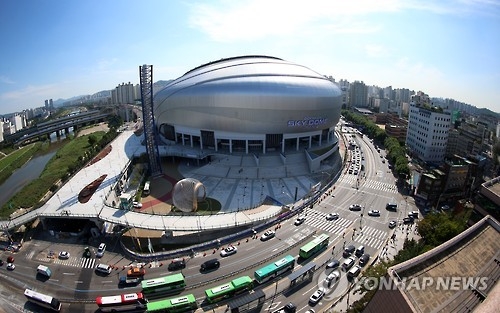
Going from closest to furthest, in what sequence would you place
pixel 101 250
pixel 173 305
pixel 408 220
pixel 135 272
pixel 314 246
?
pixel 173 305
pixel 135 272
pixel 314 246
pixel 101 250
pixel 408 220

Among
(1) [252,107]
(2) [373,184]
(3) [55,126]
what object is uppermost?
(1) [252,107]

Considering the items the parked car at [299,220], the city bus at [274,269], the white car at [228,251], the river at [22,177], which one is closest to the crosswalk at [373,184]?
the parked car at [299,220]

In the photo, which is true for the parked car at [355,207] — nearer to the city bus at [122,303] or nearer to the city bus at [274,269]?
the city bus at [274,269]

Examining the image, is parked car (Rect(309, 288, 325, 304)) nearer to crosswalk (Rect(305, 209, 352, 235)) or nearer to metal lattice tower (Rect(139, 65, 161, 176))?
crosswalk (Rect(305, 209, 352, 235))

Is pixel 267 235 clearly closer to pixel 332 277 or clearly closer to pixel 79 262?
pixel 332 277

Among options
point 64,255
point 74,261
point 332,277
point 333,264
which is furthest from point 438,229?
point 64,255

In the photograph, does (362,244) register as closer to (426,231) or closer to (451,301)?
(426,231)

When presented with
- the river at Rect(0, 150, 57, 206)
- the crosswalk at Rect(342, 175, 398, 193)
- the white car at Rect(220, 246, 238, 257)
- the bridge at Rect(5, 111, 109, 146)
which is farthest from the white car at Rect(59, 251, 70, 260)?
the bridge at Rect(5, 111, 109, 146)
